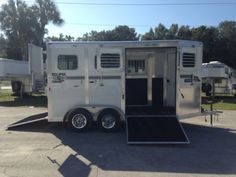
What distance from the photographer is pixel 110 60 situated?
13.6 metres

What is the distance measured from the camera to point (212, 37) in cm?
6712

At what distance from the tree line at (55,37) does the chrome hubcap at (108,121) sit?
131 ft

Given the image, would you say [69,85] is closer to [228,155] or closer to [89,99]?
[89,99]

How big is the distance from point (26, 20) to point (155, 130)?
48.1 metres

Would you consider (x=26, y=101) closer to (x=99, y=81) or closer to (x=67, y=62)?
(x=67, y=62)

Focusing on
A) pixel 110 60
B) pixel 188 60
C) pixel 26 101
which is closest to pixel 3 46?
pixel 26 101

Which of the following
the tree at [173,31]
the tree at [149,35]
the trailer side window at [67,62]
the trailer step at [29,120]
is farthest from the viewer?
the tree at [149,35]

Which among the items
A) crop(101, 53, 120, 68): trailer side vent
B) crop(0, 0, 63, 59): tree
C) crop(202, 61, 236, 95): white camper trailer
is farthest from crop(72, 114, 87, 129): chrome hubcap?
crop(0, 0, 63, 59): tree

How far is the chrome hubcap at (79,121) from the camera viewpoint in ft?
44.7

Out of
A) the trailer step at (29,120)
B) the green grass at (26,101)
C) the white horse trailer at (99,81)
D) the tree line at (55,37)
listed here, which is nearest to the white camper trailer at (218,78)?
the green grass at (26,101)

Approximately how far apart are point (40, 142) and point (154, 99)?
5.14m

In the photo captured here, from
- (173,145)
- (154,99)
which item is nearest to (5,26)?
(154,99)

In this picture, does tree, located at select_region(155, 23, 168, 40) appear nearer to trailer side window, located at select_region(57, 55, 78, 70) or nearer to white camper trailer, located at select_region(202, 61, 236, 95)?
white camper trailer, located at select_region(202, 61, 236, 95)

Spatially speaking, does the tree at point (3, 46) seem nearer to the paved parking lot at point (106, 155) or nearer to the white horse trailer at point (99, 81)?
the white horse trailer at point (99, 81)
